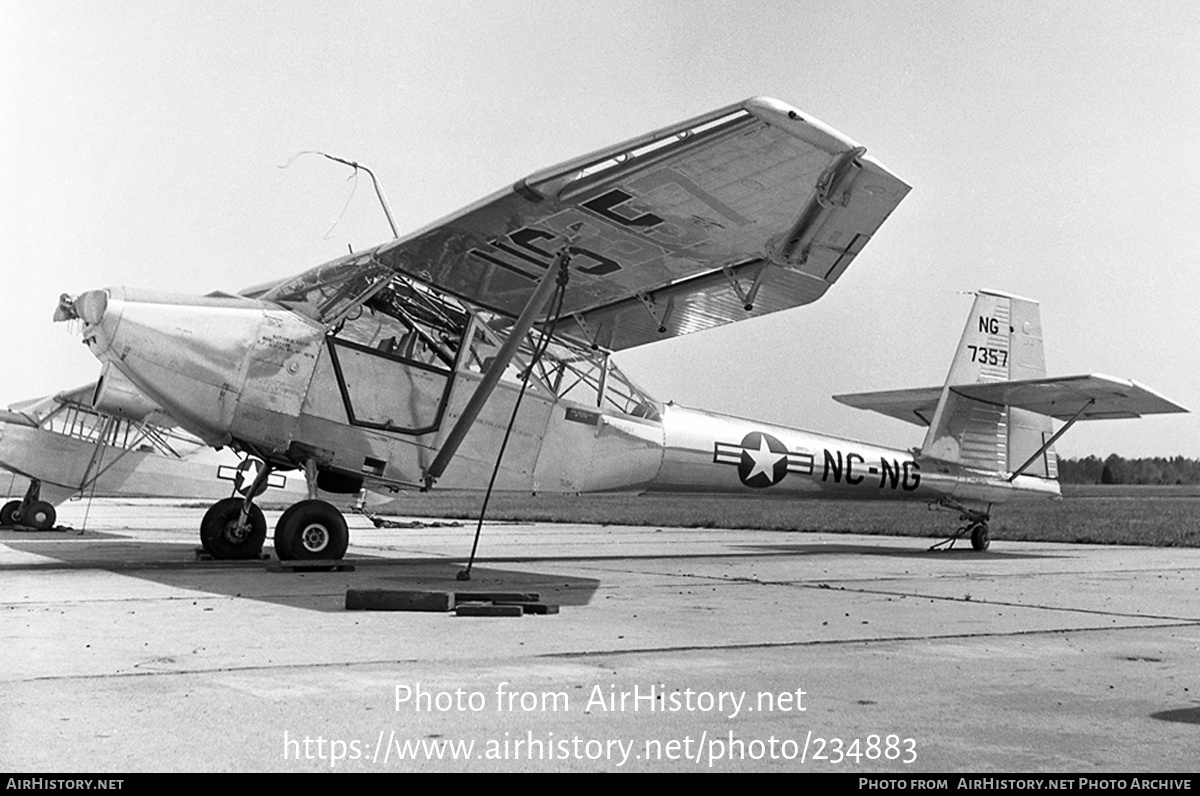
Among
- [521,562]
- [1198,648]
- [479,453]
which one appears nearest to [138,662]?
[1198,648]

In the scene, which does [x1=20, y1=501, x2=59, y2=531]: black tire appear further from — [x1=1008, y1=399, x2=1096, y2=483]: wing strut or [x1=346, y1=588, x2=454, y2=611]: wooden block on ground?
[x1=1008, y1=399, x2=1096, y2=483]: wing strut

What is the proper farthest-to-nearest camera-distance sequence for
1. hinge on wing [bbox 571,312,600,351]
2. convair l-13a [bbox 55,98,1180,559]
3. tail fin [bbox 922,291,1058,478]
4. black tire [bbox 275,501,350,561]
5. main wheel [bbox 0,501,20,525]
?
main wheel [bbox 0,501,20,525] < tail fin [bbox 922,291,1058,478] < hinge on wing [bbox 571,312,600,351] < black tire [bbox 275,501,350,561] < convair l-13a [bbox 55,98,1180,559]

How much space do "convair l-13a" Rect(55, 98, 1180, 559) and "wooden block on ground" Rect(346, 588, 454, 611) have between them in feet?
9.57

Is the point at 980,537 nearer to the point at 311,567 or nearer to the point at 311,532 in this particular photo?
the point at 311,532

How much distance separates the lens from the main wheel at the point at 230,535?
12.1m

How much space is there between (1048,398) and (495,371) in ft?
30.4

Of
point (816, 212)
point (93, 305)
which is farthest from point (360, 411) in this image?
point (816, 212)

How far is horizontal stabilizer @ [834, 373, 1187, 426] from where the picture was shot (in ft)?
50.4

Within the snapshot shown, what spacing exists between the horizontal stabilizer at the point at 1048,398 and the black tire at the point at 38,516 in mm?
12699

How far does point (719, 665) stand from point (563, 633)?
4.27 feet

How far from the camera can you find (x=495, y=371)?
10406 mm

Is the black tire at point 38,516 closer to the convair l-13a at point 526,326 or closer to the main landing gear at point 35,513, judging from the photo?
the main landing gear at point 35,513

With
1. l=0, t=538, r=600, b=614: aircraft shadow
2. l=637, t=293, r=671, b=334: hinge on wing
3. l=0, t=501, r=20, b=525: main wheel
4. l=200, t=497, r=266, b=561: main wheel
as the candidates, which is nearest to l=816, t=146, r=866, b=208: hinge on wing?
l=637, t=293, r=671, b=334: hinge on wing
